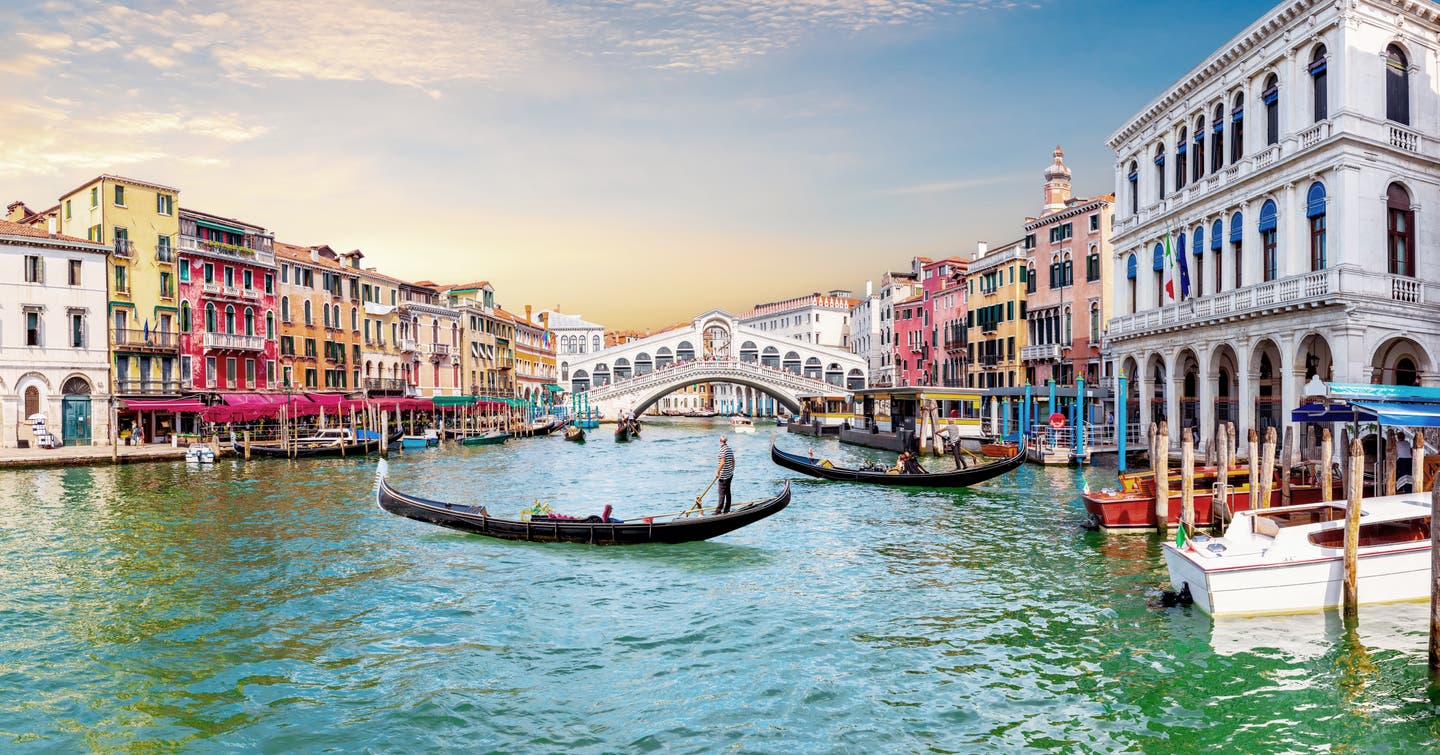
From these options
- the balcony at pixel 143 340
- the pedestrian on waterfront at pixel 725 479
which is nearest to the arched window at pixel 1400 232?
the pedestrian on waterfront at pixel 725 479

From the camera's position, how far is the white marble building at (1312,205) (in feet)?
53.6

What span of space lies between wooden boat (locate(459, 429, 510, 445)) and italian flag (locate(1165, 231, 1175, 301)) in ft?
88.9

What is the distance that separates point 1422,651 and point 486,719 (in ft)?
25.4

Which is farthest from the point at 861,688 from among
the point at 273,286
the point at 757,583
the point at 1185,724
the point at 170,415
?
the point at 273,286

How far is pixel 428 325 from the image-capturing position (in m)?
45.8

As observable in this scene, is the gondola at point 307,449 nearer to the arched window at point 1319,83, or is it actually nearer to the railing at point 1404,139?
the arched window at point 1319,83

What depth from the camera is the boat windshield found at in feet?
29.6

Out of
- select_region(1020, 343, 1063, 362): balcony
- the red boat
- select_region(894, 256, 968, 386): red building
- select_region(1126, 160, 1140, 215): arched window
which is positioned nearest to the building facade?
select_region(1020, 343, 1063, 362): balcony

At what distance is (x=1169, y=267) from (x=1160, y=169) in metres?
3.94

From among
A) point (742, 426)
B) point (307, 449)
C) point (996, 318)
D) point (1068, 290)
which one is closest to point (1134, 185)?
point (1068, 290)

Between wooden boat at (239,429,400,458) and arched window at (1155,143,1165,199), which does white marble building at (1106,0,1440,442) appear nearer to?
arched window at (1155,143,1165,199)

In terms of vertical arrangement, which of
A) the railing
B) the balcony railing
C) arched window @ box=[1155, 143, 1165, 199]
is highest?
arched window @ box=[1155, 143, 1165, 199]

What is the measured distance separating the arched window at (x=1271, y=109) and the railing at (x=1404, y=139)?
6.52 ft

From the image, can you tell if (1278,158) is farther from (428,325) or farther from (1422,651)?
(428,325)
